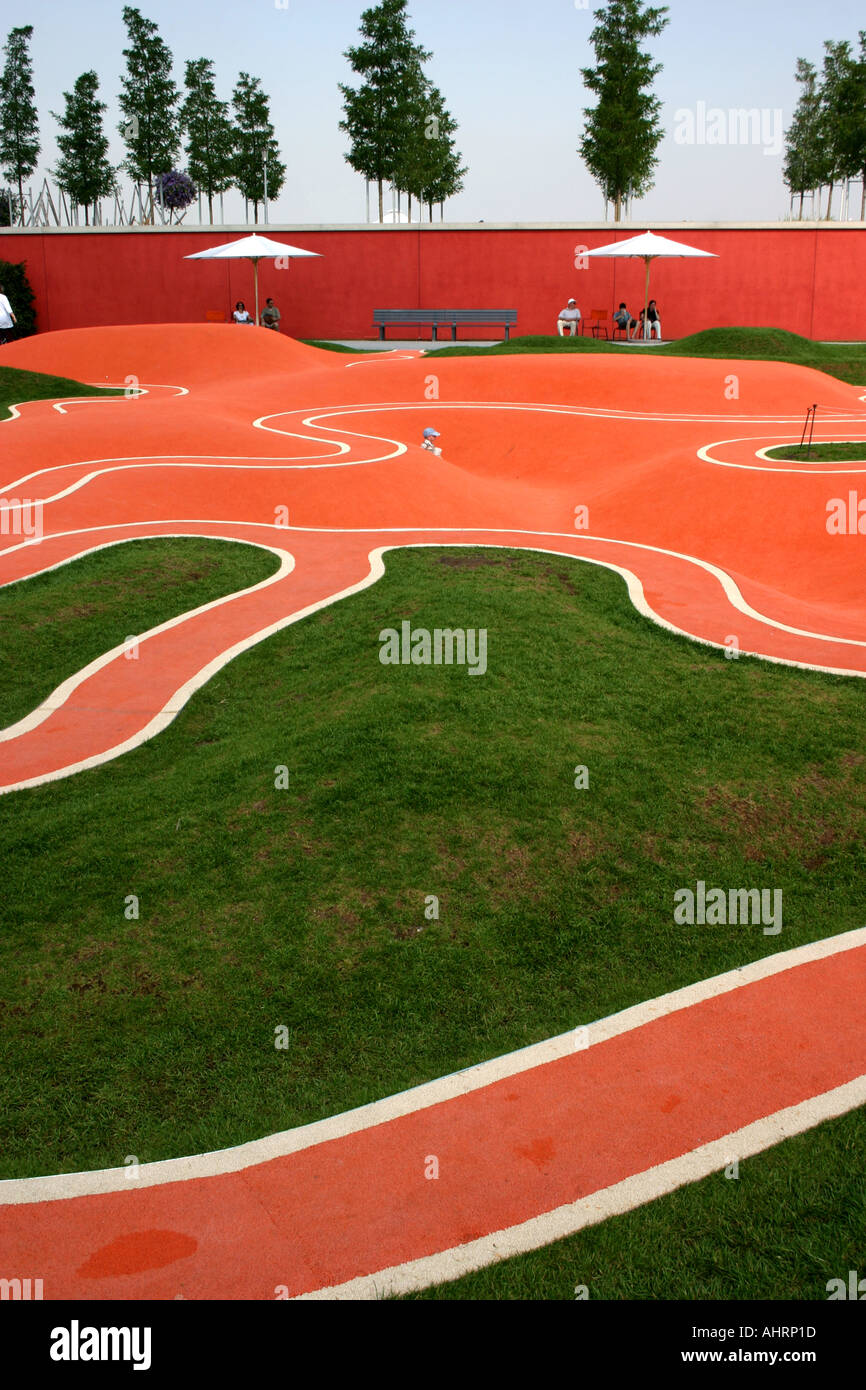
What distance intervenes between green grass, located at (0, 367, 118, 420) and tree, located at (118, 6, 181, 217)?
115 feet

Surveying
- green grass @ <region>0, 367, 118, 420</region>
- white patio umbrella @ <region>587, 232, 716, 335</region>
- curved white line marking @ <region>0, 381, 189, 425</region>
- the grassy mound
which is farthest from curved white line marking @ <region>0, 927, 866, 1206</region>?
white patio umbrella @ <region>587, 232, 716, 335</region>

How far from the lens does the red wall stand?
4312 cm

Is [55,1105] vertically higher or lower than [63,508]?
lower

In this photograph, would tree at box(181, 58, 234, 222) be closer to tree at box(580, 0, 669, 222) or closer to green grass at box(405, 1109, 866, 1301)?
tree at box(580, 0, 669, 222)

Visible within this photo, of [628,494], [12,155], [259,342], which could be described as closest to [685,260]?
[259,342]

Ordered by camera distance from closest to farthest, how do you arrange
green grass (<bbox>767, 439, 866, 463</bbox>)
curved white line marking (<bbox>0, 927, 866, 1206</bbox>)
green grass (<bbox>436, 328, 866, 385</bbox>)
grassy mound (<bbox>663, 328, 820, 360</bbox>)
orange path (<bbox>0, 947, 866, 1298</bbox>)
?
orange path (<bbox>0, 947, 866, 1298</bbox>), curved white line marking (<bbox>0, 927, 866, 1206</bbox>), green grass (<bbox>767, 439, 866, 463</bbox>), green grass (<bbox>436, 328, 866, 385</bbox>), grassy mound (<bbox>663, 328, 820, 360</bbox>)

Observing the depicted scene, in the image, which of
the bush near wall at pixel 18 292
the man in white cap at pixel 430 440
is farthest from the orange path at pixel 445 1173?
the bush near wall at pixel 18 292

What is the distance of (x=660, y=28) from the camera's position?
160ft

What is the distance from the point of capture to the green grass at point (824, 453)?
20.7 meters

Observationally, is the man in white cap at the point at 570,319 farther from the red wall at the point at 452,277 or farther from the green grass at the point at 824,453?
the green grass at the point at 824,453

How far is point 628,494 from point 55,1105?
53.6 feet

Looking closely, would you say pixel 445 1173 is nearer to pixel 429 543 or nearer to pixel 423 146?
pixel 429 543
